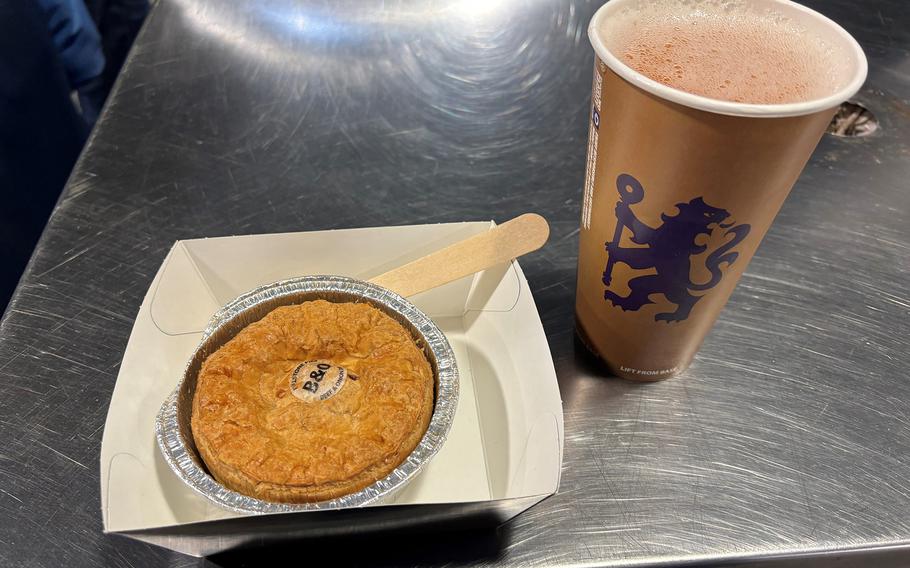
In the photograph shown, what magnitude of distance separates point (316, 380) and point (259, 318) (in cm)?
16

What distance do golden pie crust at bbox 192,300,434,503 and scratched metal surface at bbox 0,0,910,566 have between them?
9 cm

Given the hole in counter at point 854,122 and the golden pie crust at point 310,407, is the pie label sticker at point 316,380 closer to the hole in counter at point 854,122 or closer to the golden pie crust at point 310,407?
the golden pie crust at point 310,407

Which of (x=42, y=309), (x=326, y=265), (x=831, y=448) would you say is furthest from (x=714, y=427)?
(x=42, y=309)

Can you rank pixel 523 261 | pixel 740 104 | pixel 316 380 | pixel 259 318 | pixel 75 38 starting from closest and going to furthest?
pixel 740 104, pixel 316 380, pixel 259 318, pixel 523 261, pixel 75 38

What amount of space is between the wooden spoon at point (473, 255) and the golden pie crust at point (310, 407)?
8 centimetres

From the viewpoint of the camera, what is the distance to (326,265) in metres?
0.92

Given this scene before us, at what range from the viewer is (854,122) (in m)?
1.28

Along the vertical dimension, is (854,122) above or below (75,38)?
below

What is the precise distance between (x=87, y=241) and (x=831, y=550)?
1156 millimetres

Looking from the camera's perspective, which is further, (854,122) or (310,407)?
(854,122)

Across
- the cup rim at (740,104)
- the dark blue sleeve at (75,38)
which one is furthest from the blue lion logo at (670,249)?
the dark blue sleeve at (75,38)

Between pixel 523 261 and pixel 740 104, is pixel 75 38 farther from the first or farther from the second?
pixel 740 104

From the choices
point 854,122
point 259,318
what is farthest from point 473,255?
point 854,122

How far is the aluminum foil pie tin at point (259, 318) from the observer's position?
2.11 feet
